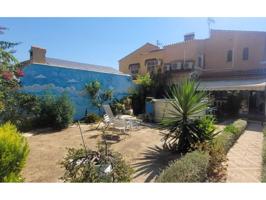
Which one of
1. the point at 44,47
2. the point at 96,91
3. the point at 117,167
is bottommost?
the point at 117,167

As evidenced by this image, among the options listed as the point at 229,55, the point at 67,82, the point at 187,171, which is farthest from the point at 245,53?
the point at 187,171

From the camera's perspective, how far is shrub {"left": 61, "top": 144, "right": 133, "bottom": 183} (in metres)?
5.12

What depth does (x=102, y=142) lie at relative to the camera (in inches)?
476

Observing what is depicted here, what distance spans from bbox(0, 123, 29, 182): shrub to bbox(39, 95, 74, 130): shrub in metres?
9.89

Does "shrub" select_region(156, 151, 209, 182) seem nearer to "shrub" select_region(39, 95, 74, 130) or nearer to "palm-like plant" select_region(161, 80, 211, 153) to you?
"palm-like plant" select_region(161, 80, 211, 153)

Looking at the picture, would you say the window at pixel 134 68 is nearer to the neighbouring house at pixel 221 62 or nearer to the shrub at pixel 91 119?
the neighbouring house at pixel 221 62

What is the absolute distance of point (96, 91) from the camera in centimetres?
2153

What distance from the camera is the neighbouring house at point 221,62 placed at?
2866 cm

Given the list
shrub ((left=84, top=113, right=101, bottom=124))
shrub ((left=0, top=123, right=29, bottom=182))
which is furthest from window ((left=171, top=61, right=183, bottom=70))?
shrub ((left=0, top=123, right=29, bottom=182))

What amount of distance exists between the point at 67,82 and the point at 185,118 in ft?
41.7
